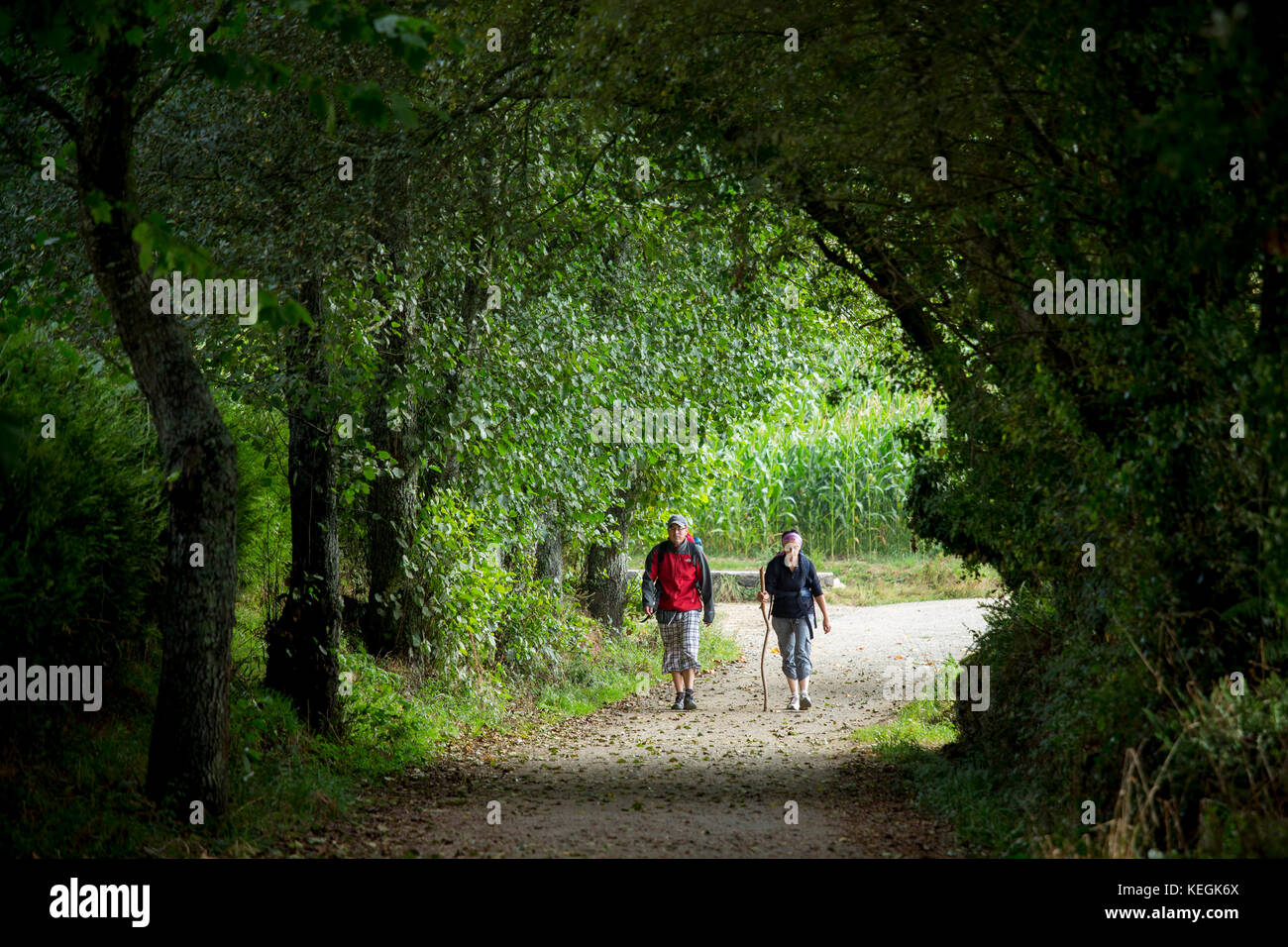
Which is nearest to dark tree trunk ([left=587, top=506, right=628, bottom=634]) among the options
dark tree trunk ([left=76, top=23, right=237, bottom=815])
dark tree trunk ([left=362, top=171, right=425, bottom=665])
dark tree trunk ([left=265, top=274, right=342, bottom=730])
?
dark tree trunk ([left=362, top=171, right=425, bottom=665])

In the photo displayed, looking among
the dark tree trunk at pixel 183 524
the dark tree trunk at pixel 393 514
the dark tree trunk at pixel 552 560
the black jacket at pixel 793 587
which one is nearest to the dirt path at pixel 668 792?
the dark tree trunk at pixel 183 524

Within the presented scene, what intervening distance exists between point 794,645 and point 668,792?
4.91 metres

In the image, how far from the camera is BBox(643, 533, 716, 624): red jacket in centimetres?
1423

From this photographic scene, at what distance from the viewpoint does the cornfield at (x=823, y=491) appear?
27.0 metres

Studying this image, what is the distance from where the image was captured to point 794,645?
14.1 metres

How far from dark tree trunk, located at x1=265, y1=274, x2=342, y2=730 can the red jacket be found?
17.1ft

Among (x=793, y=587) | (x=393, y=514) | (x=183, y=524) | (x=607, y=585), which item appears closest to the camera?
(x=183, y=524)

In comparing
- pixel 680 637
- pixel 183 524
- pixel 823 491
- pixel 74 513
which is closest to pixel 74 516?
pixel 74 513

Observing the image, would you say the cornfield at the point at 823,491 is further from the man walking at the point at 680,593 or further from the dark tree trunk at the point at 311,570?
the dark tree trunk at the point at 311,570

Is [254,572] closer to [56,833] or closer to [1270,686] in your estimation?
[56,833]

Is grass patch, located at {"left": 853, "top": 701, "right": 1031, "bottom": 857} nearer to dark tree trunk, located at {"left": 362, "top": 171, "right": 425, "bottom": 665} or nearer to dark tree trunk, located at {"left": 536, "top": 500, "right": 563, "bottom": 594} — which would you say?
dark tree trunk, located at {"left": 362, "top": 171, "right": 425, "bottom": 665}

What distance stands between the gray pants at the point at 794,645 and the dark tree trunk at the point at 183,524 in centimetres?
806

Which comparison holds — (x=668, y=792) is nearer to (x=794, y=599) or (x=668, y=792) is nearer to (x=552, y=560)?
(x=794, y=599)
